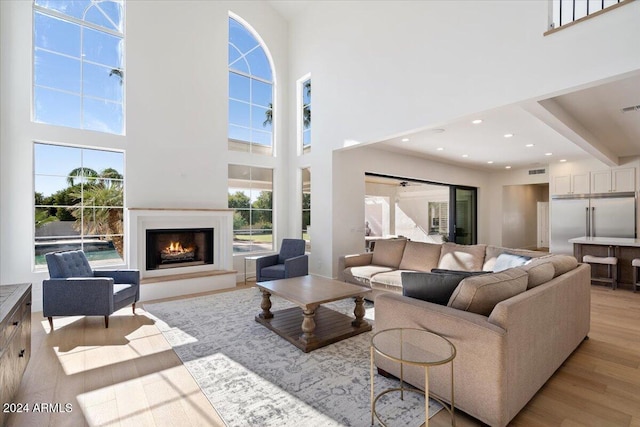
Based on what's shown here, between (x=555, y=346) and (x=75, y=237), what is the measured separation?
6.18m

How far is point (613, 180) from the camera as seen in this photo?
7.05 metres

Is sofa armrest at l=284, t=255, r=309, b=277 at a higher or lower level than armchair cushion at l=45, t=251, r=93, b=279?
lower

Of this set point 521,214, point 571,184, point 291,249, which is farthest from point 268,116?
point 521,214

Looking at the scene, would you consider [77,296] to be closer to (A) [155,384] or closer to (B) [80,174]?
(A) [155,384]

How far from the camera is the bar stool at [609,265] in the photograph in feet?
17.5

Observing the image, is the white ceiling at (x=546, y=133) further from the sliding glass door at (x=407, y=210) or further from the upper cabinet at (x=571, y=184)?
the sliding glass door at (x=407, y=210)

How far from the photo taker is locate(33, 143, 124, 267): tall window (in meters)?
4.48

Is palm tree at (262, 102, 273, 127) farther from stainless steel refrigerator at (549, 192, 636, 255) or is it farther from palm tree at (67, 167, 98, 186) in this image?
stainless steel refrigerator at (549, 192, 636, 255)

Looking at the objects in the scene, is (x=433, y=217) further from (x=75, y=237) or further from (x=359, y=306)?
(x=75, y=237)

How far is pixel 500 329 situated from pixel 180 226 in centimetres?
521

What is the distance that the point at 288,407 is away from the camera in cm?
211

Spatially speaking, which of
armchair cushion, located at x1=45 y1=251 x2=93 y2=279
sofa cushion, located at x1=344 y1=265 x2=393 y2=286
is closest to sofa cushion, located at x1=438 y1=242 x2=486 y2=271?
sofa cushion, located at x1=344 y1=265 x2=393 y2=286

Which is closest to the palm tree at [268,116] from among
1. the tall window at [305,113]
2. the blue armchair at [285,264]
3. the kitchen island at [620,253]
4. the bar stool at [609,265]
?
the tall window at [305,113]

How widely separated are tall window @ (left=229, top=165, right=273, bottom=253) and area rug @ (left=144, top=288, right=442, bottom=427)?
8.86 ft
